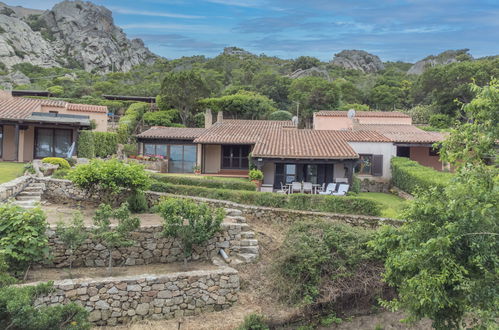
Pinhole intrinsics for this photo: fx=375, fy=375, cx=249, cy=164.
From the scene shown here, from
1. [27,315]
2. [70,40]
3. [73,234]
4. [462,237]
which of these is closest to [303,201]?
[73,234]

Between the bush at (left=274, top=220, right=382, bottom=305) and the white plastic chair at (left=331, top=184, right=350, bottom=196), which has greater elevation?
the white plastic chair at (left=331, top=184, right=350, bottom=196)

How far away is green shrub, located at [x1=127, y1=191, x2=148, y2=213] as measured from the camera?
14719 mm

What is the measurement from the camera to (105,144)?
28094 millimetres

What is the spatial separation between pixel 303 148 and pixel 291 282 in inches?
415

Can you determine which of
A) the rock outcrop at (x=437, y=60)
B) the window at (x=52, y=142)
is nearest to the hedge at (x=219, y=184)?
the window at (x=52, y=142)

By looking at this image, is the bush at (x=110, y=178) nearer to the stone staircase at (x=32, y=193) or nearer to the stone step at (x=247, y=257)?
the stone staircase at (x=32, y=193)

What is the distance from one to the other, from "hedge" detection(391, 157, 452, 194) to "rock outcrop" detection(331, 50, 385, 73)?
101m

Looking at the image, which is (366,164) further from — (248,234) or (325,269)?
(325,269)

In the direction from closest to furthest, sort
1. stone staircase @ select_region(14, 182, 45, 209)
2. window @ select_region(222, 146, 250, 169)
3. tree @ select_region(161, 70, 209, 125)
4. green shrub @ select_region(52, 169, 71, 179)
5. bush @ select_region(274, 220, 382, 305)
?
bush @ select_region(274, 220, 382, 305)
stone staircase @ select_region(14, 182, 45, 209)
green shrub @ select_region(52, 169, 71, 179)
window @ select_region(222, 146, 250, 169)
tree @ select_region(161, 70, 209, 125)

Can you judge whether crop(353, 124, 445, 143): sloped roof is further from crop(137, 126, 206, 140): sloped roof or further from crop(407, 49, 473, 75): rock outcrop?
crop(407, 49, 473, 75): rock outcrop

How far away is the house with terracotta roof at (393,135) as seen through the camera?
23.4m

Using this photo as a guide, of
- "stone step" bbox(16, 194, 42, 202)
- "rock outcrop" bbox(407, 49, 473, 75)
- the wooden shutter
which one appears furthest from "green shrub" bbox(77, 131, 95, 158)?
"rock outcrop" bbox(407, 49, 473, 75)

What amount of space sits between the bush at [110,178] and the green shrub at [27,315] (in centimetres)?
630

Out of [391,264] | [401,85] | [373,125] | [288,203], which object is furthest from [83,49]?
[391,264]
